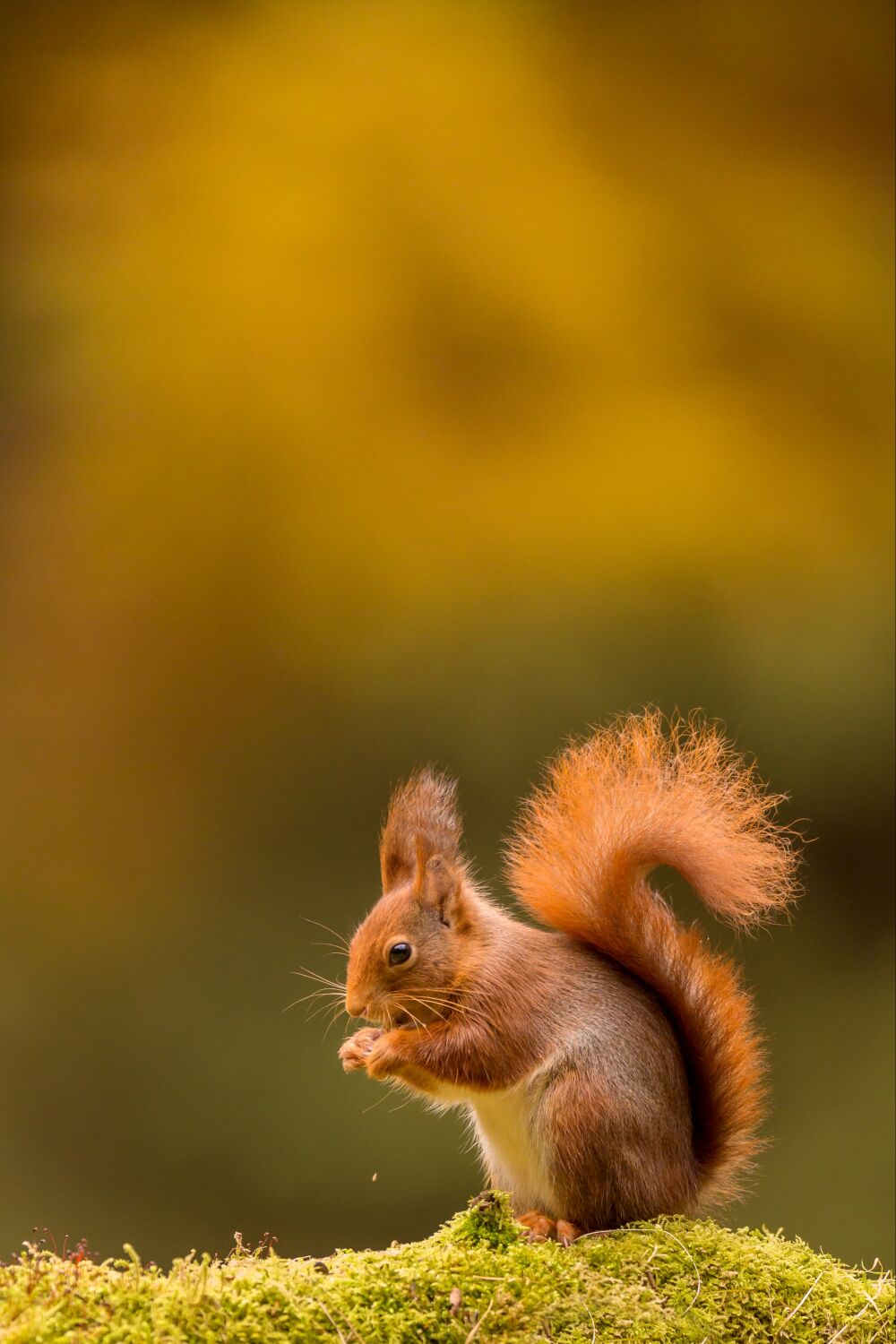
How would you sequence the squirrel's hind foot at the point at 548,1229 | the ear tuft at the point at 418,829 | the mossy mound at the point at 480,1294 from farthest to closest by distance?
1. the ear tuft at the point at 418,829
2. the squirrel's hind foot at the point at 548,1229
3. the mossy mound at the point at 480,1294

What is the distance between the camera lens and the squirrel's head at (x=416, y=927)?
1730mm

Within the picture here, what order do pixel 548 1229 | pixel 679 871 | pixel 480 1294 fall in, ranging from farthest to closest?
pixel 679 871, pixel 548 1229, pixel 480 1294

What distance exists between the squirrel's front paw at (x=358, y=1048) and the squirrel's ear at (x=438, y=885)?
185 millimetres

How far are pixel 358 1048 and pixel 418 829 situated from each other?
0.30m

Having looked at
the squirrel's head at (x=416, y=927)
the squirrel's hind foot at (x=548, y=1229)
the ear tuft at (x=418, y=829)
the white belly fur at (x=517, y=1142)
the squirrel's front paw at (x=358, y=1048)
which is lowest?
Result: the squirrel's hind foot at (x=548, y=1229)

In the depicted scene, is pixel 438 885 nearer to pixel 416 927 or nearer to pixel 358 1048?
pixel 416 927

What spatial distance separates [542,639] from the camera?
10.4 ft

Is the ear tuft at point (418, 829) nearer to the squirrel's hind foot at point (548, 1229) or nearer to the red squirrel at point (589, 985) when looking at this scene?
the red squirrel at point (589, 985)

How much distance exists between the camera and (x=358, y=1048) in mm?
1719

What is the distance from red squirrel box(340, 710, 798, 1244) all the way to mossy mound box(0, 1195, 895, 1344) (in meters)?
0.10

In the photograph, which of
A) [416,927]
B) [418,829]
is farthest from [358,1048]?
[418,829]

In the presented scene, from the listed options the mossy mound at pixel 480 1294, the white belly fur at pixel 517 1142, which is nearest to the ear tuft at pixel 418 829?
the white belly fur at pixel 517 1142

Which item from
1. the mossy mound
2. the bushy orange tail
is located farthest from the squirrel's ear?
the mossy mound

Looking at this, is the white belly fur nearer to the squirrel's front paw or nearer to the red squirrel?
the red squirrel
